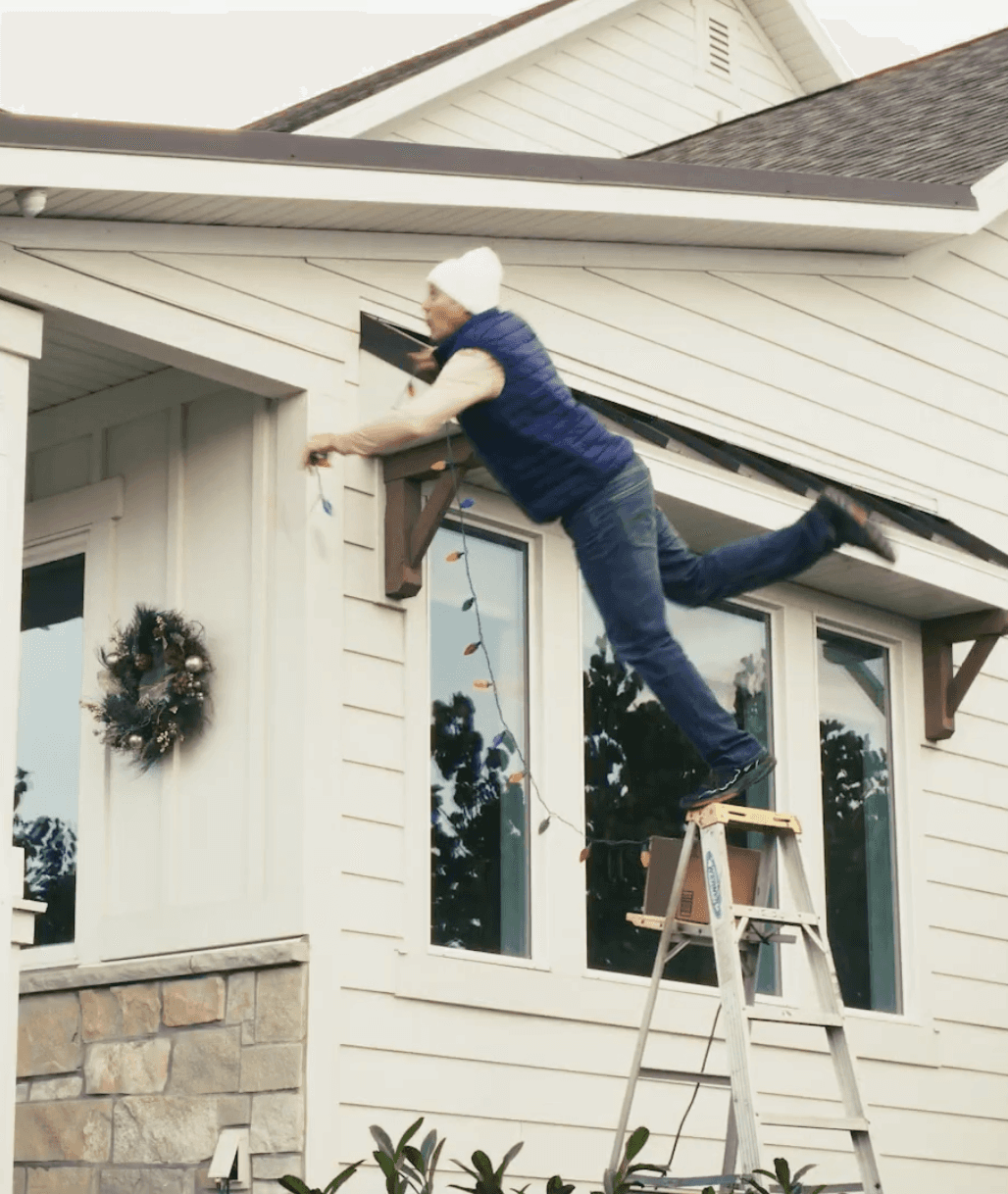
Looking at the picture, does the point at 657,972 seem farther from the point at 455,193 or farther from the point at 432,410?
the point at 455,193

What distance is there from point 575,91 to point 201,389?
5133 mm

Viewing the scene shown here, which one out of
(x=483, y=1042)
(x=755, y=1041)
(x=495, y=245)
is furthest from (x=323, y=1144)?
(x=495, y=245)

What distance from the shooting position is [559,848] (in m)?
8.05

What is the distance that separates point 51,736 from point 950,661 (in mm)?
3998

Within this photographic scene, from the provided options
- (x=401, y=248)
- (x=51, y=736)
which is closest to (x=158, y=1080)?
(x=51, y=736)

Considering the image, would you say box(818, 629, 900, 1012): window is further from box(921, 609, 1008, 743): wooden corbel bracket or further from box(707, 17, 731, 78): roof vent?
box(707, 17, 731, 78): roof vent

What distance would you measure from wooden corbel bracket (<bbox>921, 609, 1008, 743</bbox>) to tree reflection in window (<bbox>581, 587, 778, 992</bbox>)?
0.93 meters

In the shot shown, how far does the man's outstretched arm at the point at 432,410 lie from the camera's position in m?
6.23

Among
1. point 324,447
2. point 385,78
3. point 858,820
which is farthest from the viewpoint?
point 385,78

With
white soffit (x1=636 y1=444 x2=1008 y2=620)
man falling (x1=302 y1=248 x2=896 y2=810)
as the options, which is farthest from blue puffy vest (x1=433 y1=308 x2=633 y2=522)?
white soffit (x1=636 y1=444 x2=1008 y2=620)

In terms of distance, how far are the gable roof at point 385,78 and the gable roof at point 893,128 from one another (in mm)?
1073

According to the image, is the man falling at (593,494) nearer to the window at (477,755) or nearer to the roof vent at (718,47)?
the window at (477,755)

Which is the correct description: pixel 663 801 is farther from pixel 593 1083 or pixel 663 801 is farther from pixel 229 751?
pixel 229 751

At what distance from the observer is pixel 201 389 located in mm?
7906
